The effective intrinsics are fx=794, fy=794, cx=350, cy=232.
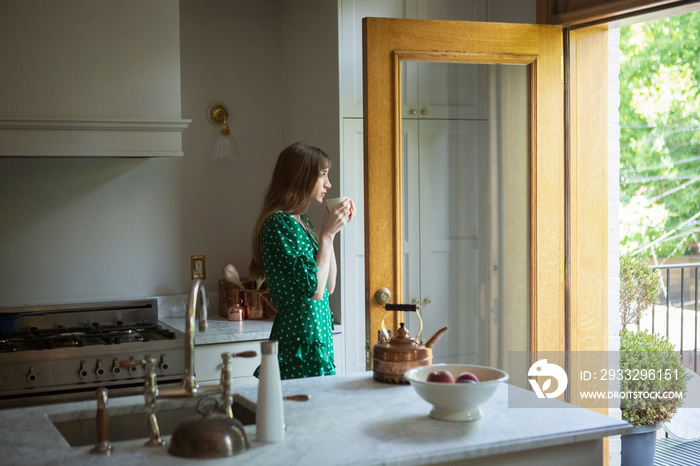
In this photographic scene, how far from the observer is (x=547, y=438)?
177cm

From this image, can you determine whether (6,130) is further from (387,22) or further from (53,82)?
(387,22)

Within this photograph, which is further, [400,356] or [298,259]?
[298,259]

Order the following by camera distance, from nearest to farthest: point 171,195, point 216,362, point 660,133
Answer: point 216,362, point 171,195, point 660,133

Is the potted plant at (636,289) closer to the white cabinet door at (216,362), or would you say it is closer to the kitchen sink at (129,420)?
the white cabinet door at (216,362)

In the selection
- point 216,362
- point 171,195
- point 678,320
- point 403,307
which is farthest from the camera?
point 678,320

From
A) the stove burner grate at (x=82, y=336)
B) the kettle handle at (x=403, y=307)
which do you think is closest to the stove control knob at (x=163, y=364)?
the stove burner grate at (x=82, y=336)

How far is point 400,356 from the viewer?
2195mm

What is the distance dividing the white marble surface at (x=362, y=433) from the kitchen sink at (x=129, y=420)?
20 millimetres

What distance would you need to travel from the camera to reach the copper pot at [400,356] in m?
2.19

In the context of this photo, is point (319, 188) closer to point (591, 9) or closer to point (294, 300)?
point (294, 300)

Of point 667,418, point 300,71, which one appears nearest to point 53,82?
point 300,71

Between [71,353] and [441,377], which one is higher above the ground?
[441,377]

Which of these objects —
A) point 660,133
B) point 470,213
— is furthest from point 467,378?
point 660,133

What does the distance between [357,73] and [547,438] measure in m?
2.16
